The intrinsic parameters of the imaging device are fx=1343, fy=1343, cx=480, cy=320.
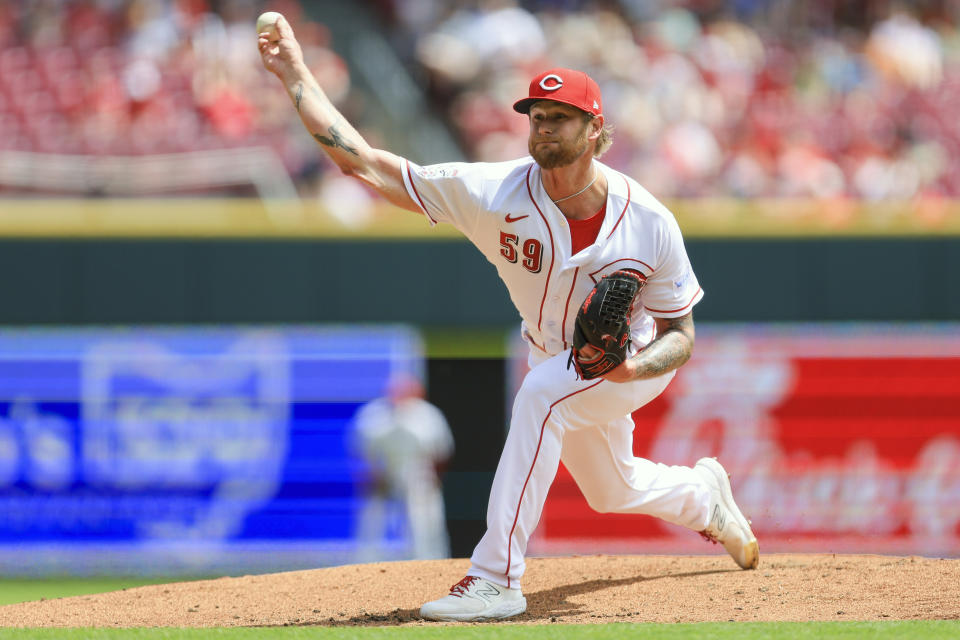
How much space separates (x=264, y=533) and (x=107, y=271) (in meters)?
1.90

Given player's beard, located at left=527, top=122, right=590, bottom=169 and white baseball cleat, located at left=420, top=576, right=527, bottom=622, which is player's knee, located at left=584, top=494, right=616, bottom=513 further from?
player's beard, located at left=527, top=122, right=590, bottom=169

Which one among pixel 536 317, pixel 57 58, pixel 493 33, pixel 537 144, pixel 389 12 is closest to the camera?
pixel 537 144

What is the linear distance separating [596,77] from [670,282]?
5.93 m

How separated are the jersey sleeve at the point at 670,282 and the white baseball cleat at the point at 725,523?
3.05 feet

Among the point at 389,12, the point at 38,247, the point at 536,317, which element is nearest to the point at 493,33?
the point at 389,12

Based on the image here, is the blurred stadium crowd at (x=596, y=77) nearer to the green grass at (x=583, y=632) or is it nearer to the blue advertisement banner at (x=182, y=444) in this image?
the blue advertisement banner at (x=182, y=444)

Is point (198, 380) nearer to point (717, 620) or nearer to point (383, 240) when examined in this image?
point (383, 240)

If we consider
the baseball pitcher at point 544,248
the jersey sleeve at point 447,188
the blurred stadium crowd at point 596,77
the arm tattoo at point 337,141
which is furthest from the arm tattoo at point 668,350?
the blurred stadium crowd at point 596,77

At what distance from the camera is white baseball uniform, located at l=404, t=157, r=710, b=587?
410cm

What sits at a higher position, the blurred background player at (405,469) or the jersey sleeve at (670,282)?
the jersey sleeve at (670,282)

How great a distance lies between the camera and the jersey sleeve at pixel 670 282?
4150mm

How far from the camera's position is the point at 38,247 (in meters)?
8.18

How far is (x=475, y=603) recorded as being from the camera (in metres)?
4.08

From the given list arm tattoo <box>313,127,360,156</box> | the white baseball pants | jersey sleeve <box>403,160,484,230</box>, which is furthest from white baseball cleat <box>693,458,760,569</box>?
arm tattoo <box>313,127,360,156</box>
